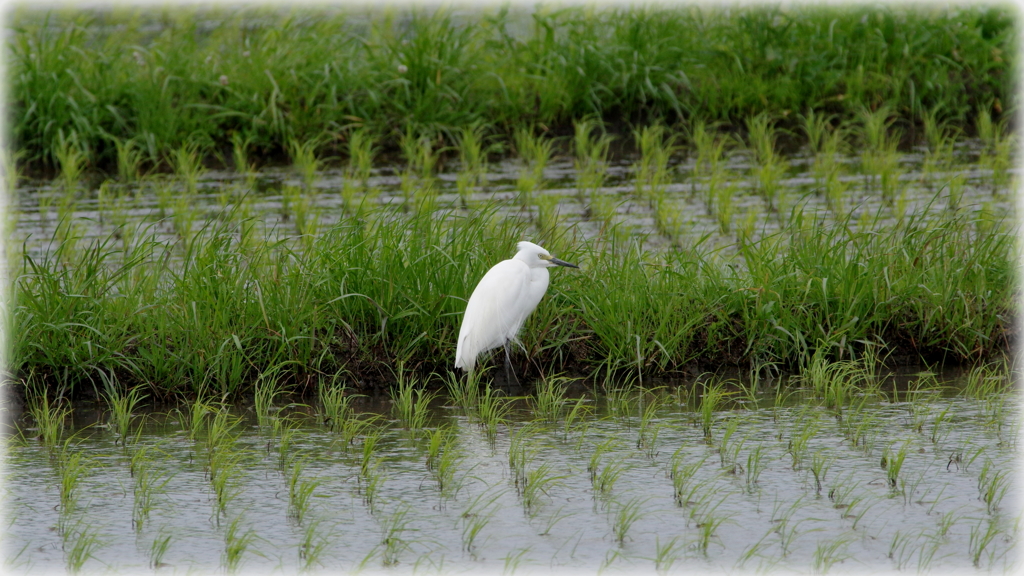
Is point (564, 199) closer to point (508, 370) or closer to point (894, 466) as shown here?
point (508, 370)

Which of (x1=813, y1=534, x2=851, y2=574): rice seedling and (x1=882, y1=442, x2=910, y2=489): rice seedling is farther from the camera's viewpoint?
(x1=882, y1=442, x2=910, y2=489): rice seedling

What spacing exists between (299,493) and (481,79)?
634 centimetres

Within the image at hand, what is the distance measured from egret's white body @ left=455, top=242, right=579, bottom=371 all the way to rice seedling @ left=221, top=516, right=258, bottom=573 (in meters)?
1.34

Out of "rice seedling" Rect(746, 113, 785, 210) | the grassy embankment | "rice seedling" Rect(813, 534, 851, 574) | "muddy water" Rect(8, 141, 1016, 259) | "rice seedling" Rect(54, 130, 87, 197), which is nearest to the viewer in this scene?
"rice seedling" Rect(813, 534, 851, 574)

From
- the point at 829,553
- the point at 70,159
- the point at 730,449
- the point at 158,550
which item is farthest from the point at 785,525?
the point at 70,159

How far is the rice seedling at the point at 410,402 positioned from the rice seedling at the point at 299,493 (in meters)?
0.62

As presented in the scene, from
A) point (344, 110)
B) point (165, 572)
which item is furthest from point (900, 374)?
point (344, 110)

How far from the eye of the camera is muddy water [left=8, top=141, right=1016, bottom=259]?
23.9 feet

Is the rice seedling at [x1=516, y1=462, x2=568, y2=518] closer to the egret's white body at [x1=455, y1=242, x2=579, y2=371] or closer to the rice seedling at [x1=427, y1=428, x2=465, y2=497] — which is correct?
the rice seedling at [x1=427, y1=428, x2=465, y2=497]

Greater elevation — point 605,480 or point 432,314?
point 432,314

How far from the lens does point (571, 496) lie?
402 cm

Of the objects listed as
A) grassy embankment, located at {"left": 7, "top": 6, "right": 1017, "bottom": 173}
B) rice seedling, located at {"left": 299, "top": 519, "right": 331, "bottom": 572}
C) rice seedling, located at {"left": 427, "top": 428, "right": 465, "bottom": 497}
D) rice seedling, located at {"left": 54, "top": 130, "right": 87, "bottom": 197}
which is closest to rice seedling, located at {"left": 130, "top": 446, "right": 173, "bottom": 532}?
rice seedling, located at {"left": 299, "top": 519, "right": 331, "bottom": 572}

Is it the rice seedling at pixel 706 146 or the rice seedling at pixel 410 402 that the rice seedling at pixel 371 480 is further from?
the rice seedling at pixel 706 146

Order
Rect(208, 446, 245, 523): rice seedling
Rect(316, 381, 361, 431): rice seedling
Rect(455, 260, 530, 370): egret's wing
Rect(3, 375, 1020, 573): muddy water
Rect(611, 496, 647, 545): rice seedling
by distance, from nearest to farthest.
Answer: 1. Rect(3, 375, 1020, 573): muddy water
2. Rect(611, 496, 647, 545): rice seedling
3. Rect(208, 446, 245, 523): rice seedling
4. Rect(316, 381, 361, 431): rice seedling
5. Rect(455, 260, 530, 370): egret's wing
